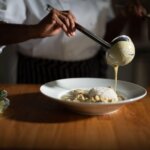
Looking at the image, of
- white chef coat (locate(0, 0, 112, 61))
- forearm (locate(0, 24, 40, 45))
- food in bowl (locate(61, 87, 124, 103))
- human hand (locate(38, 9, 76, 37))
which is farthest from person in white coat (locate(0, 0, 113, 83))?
food in bowl (locate(61, 87, 124, 103))

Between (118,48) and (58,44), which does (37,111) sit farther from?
(58,44)

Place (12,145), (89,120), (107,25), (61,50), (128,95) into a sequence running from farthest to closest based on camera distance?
(107,25) → (61,50) → (128,95) → (89,120) → (12,145)

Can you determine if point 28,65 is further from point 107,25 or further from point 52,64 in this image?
point 107,25

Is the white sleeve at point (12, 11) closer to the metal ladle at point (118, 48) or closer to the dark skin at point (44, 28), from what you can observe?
the dark skin at point (44, 28)

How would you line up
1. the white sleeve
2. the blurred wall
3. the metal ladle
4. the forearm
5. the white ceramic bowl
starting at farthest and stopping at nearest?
the blurred wall
the white sleeve
the forearm
the metal ladle
the white ceramic bowl

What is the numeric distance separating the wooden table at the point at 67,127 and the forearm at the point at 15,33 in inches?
9.4

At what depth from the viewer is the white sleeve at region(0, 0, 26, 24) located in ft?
4.56

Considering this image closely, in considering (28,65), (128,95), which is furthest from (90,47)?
(128,95)

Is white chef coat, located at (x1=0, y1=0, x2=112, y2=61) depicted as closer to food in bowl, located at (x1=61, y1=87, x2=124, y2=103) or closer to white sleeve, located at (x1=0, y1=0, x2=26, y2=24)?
white sleeve, located at (x1=0, y1=0, x2=26, y2=24)

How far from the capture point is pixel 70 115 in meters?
1.00

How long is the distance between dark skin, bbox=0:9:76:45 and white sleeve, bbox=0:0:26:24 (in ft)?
0.35

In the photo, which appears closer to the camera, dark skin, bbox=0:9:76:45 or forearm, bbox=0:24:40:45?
dark skin, bbox=0:9:76:45

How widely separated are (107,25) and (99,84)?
517 millimetres

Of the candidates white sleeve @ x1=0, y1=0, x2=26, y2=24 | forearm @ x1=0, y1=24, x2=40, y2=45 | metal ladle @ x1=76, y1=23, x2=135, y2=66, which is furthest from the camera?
white sleeve @ x1=0, y1=0, x2=26, y2=24
